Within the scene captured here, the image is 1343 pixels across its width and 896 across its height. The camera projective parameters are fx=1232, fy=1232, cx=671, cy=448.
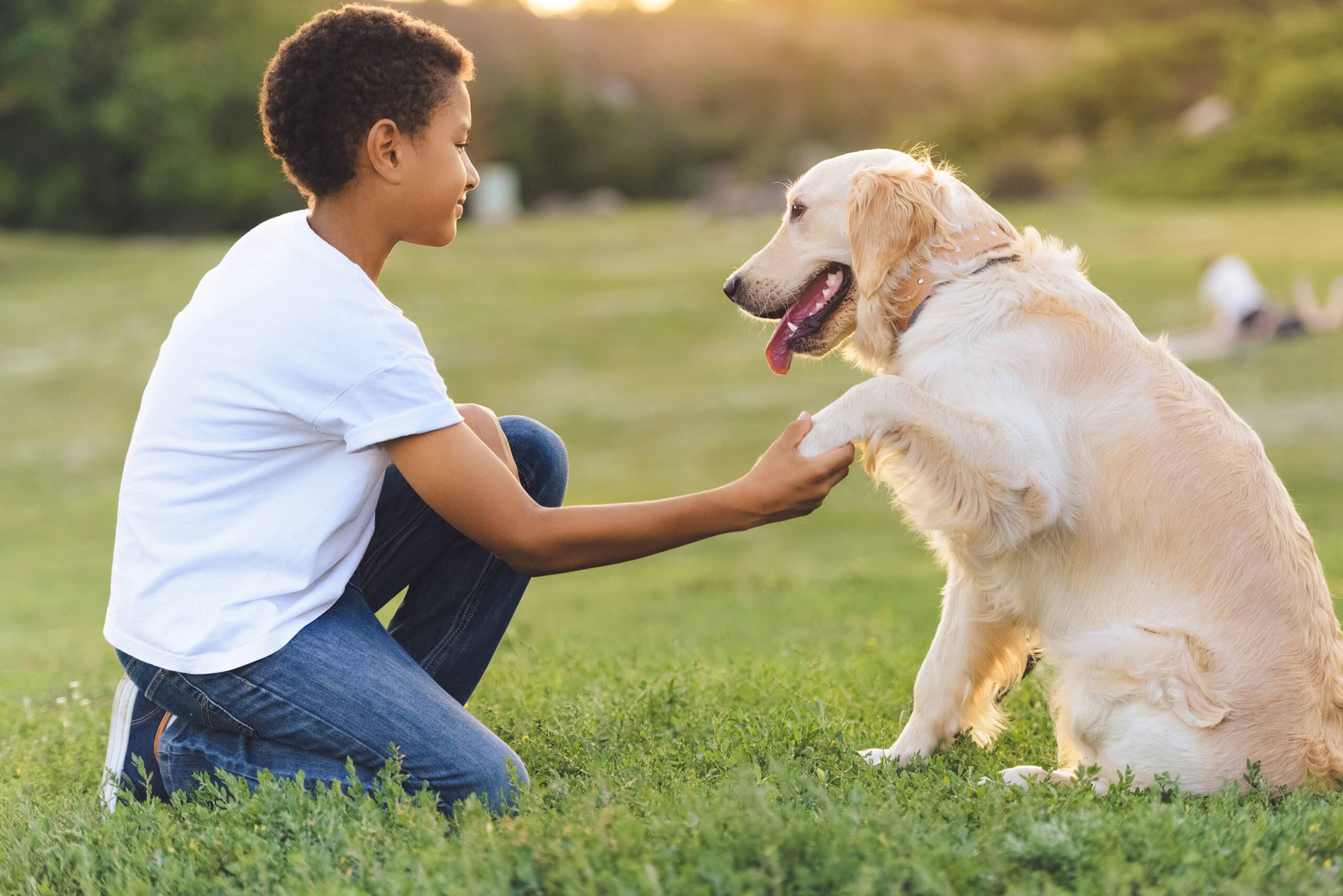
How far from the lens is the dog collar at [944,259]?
372 cm

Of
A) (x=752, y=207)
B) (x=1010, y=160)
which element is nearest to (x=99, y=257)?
(x=752, y=207)

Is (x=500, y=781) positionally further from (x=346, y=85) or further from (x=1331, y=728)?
(x=1331, y=728)

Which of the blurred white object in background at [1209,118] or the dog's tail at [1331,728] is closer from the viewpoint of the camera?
the dog's tail at [1331,728]

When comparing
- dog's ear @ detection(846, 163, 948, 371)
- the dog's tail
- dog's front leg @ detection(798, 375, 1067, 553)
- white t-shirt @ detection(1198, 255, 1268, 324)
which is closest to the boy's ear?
dog's front leg @ detection(798, 375, 1067, 553)

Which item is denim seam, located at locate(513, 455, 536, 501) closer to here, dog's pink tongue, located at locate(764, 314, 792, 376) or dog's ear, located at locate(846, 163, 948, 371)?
dog's pink tongue, located at locate(764, 314, 792, 376)

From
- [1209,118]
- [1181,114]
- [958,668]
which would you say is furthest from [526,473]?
[1181,114]

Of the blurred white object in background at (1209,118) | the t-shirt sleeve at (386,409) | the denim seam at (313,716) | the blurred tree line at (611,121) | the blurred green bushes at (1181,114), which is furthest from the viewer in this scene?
the blurred white object in background at (1209,118)

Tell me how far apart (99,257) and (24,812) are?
30.3 metres

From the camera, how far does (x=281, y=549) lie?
308cm

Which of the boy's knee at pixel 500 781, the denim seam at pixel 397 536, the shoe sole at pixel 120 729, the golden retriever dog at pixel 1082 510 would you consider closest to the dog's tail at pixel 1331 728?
the golden retriever dog at pixel 1082 510

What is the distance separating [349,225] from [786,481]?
4.42ft

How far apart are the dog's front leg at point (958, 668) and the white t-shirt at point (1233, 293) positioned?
1418cm

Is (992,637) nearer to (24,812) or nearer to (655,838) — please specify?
(655,838)

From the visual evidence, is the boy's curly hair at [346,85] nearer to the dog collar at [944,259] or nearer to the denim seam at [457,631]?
the denim seam at [457,631]
